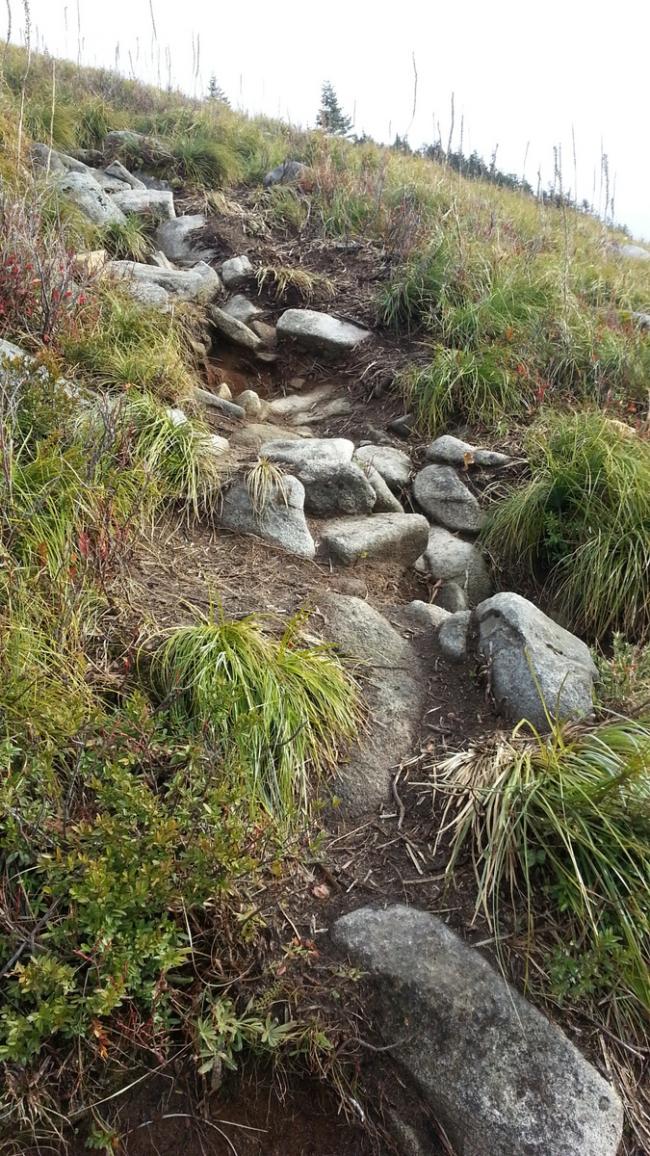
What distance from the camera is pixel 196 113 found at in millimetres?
10719

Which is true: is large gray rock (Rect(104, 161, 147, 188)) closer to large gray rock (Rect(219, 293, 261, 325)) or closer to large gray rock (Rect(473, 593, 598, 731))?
large gray rock (Rect(219, 293, 261, 325))

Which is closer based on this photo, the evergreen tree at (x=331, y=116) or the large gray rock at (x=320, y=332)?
the large gray rock at (x=320, y=332)

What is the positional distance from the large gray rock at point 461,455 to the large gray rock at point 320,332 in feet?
6.12

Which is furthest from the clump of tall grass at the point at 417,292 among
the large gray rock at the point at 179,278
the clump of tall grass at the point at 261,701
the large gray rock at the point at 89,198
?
the clump of tall grass at the point at 261,701

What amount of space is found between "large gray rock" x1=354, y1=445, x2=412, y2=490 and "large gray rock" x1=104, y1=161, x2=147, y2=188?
5373mm

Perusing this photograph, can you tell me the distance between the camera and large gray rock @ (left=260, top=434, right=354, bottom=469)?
4773 mm

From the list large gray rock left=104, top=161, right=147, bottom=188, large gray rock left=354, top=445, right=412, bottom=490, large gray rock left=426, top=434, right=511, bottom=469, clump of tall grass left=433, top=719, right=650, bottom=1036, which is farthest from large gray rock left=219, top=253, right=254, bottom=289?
clump of tall grass left=433, top=719, right=650, bottom=1036

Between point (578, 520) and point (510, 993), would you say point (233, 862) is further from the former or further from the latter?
point (578, 520)

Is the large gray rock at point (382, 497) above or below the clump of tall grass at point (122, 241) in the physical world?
below

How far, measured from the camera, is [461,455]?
522cm

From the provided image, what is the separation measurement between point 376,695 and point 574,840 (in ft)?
3.74

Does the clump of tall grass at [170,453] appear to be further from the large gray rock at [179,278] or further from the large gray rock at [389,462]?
the large gray rock at [179,278]

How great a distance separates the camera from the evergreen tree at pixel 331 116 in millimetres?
11826

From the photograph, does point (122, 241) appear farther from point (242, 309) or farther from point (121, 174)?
point (121, 174)
